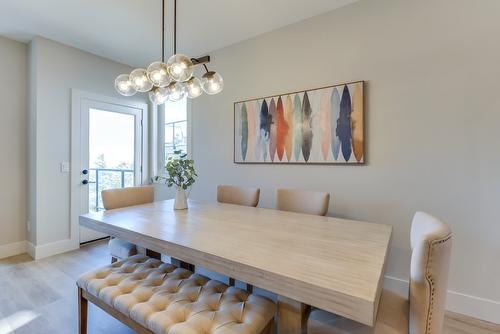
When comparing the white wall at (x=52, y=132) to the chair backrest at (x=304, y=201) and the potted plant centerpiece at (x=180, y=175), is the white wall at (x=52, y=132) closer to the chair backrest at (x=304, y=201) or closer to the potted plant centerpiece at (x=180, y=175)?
the potted plant centerpiece at (x=180, y=175)

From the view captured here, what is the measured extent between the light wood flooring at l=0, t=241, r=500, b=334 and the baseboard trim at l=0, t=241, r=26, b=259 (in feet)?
0.43

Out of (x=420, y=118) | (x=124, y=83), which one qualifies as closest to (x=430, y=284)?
(x=420, y=118)

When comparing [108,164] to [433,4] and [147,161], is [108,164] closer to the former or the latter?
[147,161]

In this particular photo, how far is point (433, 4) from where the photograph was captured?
6.34 feet

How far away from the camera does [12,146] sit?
2.97 m

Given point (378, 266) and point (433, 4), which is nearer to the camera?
point (378, 266)

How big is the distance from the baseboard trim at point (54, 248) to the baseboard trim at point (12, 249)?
1.05ft

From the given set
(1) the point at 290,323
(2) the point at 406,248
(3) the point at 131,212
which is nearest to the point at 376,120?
(2) the point at 406,248

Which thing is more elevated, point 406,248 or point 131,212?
point 131,212

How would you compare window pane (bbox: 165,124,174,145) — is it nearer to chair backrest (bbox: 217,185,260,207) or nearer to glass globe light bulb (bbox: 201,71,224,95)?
chair backrest (bbox: 217,185,260,207)

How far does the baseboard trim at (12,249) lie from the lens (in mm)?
2904

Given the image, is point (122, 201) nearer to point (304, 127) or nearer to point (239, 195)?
point (239, 195)

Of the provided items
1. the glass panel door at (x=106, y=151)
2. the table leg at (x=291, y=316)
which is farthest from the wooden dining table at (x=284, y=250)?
the glass panel door at (x=106, y=151)

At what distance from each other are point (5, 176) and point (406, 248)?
14.5 feet
